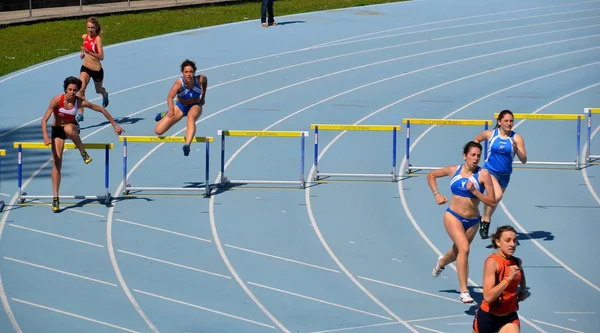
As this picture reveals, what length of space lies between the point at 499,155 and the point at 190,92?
428 cm

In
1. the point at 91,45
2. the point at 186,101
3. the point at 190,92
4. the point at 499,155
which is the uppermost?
the point at 91,45

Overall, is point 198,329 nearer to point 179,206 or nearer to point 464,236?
point 464,236

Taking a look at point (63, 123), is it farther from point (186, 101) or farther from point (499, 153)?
point (499, 153)

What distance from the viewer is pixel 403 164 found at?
16.5 m

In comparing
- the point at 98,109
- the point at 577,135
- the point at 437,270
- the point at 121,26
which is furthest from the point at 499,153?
the point at 121,26

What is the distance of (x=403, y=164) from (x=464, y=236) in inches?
237

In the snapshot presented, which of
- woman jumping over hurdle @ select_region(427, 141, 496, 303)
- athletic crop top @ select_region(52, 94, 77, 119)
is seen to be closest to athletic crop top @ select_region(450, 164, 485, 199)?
woman jumping over hurdle @ select_region(427, 141, 496, 303)

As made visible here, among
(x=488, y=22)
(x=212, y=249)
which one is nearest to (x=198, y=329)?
(x=212, y=249)

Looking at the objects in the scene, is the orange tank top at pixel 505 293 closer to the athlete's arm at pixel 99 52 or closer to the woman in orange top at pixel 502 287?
the woman in orange top at pixel 502 287

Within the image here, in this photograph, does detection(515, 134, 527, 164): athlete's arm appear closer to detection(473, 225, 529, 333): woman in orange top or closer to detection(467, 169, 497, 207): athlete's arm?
detection(467, 169, 497, 207): athlete's arm

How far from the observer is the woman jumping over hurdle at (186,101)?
14.5m

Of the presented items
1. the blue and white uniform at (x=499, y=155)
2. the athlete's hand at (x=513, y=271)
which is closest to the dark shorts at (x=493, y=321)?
the athlete's hand at (x=513, y=271)

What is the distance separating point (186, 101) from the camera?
14789 mm

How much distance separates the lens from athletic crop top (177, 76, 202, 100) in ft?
48.2
